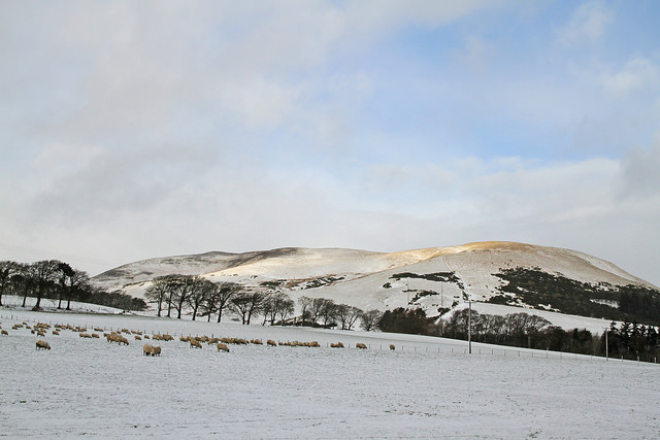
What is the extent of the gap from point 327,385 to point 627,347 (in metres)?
106

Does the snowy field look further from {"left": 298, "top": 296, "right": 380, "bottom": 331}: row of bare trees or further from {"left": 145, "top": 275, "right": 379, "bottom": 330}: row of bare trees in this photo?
{"left": 298, "top": 296, "right": 380, "bottom": 331}: row of bare trees

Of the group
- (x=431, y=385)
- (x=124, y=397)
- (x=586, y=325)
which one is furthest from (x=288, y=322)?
(x=124, y=397)

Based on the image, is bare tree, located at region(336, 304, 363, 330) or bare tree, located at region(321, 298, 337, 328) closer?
bare tree, located at region(321, 298, 337, 328)

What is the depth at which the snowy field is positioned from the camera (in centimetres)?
1539

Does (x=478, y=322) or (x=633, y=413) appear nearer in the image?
(x=633, y=413)

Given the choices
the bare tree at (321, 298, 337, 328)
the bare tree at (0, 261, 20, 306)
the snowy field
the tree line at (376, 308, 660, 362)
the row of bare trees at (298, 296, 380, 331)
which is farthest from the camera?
the bare tree at (321, 298, 337, 328)

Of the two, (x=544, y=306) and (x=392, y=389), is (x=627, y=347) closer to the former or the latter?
(x=544, y=306)

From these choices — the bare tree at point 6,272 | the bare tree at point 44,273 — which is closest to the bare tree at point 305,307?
the bare tree at point 44,273

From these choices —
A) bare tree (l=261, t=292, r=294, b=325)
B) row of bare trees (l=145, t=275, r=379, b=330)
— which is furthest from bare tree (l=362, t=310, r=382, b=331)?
bare tree (l=261, t=292, r=294, b=325)

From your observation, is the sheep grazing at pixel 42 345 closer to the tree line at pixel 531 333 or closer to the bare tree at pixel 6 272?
the tree line at pixel 531 333

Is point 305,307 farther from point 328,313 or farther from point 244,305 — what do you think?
point 244,305

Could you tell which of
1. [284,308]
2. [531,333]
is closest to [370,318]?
[284,308]

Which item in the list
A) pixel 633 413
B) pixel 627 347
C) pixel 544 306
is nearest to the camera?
pixel 633 413

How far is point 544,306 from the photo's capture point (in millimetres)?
179625
